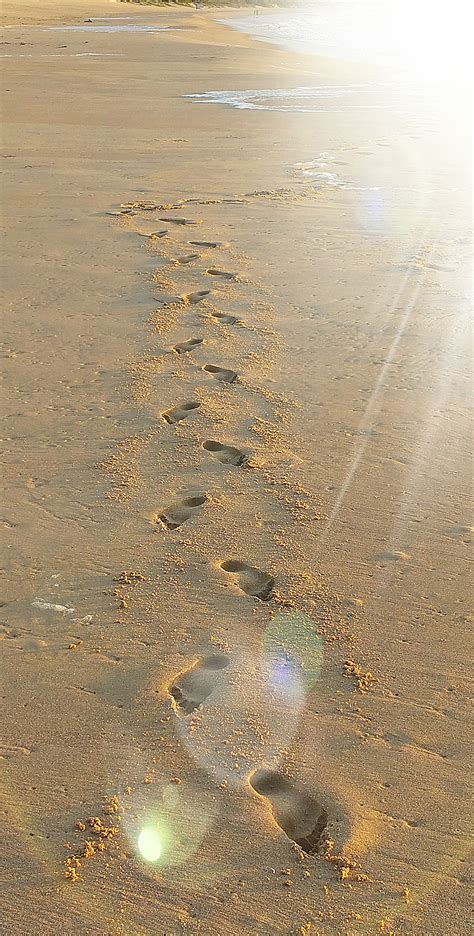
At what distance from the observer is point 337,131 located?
13047 millimetres

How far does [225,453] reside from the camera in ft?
14.3

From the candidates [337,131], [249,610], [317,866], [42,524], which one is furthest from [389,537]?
[337,131]

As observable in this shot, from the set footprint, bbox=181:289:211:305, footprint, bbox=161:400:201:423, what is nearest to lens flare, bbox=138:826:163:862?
footprint, bbox=161:400:201:423

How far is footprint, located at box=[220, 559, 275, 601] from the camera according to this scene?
3402mm

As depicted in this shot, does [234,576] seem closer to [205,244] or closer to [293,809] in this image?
[293,809]

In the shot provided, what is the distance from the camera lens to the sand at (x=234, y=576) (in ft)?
7.70

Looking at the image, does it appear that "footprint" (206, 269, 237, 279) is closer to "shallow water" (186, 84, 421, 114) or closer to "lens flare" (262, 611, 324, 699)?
"lens flare" (262, 611, 324, 699)

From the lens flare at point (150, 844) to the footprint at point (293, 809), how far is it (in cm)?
30

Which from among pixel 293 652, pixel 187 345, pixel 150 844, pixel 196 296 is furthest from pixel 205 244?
pixel 150 844

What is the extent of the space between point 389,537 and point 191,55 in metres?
20.7

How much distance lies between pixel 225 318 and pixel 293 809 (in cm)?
390

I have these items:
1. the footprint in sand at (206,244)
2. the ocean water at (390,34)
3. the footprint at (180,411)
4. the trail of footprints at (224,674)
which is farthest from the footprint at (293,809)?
the ocean water at (390,34)

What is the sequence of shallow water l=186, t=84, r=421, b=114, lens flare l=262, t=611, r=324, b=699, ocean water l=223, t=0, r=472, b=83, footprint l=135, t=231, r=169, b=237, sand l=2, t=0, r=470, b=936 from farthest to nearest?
ocean water l=223, t=0, r=472, b=83 → shallow water l=186, t=84, r=421, b=114 → footprint l=135, t=231, r=169, b=237 → lens flare l=262, t=611, r=324, b=699 → sand l=2, t=0, r=470, b=936

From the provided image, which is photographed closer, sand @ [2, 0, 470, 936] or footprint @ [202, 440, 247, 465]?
sand @ [2, 0, 470, 936]
